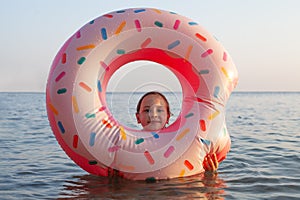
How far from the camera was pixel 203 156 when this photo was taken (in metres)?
4.08

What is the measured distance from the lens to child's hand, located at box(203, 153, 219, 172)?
13.7ft

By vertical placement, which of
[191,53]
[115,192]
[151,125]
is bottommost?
[115,192]

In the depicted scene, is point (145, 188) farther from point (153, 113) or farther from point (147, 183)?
point (153, 113)

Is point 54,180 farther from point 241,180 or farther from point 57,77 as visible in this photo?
point 241,180

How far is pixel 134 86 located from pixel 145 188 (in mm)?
936

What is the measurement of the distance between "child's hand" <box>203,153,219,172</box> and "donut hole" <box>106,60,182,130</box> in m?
0.60

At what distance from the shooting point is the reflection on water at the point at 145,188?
368 cm

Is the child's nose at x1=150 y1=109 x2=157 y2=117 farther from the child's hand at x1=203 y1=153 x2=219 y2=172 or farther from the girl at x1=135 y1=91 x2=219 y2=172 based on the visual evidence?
the child's hand at x1=203 y1=153 x2=219 y2=172

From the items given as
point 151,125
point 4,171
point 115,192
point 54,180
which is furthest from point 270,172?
point 4,171

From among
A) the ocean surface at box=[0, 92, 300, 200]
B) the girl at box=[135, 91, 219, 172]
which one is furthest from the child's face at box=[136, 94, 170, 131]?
the ocean surface at box=[0, 92, 300, 200]

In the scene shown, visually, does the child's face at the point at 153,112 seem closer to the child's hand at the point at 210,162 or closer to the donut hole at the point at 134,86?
the donut hole at the point at 134,86

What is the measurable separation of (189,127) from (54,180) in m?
1.39

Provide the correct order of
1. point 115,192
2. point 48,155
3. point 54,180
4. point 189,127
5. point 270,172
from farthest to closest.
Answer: point 48,155 → point 270,172 → point 54,180 → point 189,127 → point 115,192

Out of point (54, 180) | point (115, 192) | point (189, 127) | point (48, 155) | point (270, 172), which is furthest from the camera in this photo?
point (48, 155)
